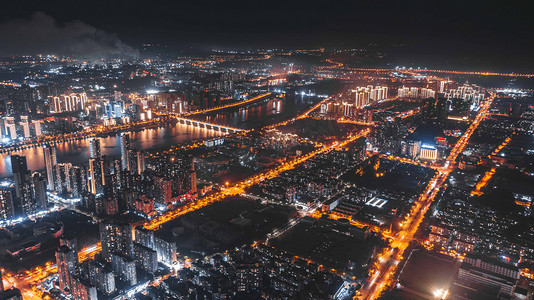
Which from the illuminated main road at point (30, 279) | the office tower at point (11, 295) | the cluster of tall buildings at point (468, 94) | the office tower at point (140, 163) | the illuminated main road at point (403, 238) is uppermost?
the cluster of tall buildings at point (468, 94)

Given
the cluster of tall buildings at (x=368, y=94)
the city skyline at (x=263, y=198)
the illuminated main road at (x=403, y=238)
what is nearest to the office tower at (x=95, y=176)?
the city skyline at (x=263, y=198)

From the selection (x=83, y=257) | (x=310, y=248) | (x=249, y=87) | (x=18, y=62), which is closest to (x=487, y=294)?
(x=310, y=248)

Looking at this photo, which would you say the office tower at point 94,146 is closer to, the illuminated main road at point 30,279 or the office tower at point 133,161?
the office tower at point 133,161

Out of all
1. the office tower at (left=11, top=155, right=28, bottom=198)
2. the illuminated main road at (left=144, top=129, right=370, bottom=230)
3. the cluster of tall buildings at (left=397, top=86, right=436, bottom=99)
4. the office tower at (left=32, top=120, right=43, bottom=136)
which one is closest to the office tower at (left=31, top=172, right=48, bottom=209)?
Answer: the office tower at (left=11, top=155, right=28, bottom=198)

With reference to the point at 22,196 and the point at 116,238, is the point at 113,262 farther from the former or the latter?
the point at 22,196

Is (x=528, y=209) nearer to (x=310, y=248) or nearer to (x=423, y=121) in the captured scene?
(x=310, y=248)

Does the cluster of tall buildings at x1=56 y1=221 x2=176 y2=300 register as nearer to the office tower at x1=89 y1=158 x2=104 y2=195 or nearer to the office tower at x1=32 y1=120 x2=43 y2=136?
the office tower at x1=89 y1=158 x2=104 y2=195
